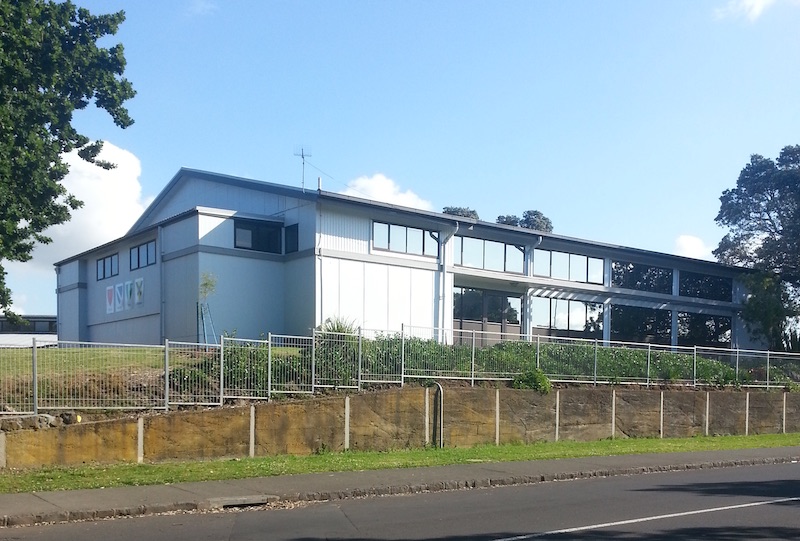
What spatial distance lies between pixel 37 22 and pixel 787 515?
67.3ft

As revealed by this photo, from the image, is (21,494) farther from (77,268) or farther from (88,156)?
(77,268)

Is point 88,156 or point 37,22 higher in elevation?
point 37,22

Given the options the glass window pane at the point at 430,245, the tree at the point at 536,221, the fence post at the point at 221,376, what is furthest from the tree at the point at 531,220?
the fence post at the point at 221,376

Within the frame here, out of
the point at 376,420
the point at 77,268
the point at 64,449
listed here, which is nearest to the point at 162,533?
the point at 64,449

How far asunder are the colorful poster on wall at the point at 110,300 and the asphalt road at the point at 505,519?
23.9 meters

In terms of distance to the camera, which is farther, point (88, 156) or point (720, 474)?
point (88, 156)

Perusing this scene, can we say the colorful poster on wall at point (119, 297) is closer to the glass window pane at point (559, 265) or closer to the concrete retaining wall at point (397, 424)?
the concrete retaining wall at point (397, 424)

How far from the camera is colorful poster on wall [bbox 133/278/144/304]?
32.1 metres

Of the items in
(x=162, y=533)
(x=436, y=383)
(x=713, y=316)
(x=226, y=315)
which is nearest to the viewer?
(x=162, y=533)

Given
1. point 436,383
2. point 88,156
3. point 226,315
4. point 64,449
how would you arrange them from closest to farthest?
point 64,449, point 436,383, point 88,156, point 226,315

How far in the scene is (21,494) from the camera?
12.5 meters

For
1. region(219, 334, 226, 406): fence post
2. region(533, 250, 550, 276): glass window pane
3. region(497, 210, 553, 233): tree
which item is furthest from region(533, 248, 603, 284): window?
region(497, 210, 553, 233): tree

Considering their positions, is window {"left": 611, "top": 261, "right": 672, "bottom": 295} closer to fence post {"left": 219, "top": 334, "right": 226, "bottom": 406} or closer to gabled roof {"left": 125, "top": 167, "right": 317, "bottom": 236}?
gabled roof {"left": 125, "top": 167, "right": 317, "bottom": 236}

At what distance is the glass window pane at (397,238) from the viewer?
101 ft
